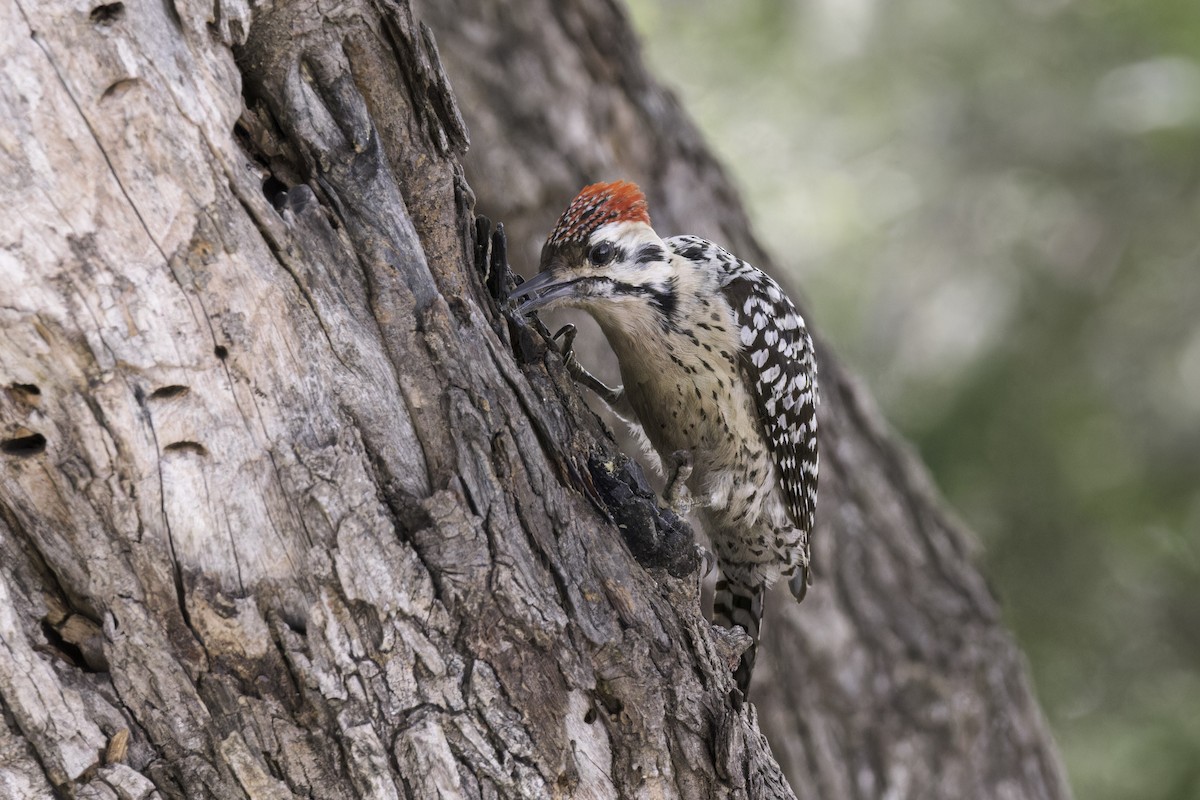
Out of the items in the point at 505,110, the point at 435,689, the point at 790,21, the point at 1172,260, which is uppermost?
the point at 790,21

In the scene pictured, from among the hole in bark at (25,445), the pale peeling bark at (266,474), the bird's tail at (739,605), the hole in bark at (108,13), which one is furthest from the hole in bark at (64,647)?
the bird's tail at (739,605)

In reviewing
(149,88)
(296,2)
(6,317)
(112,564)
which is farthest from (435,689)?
(296,2)

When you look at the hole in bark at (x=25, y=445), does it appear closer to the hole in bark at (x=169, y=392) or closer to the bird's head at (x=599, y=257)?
the hole in bark at (x=169, y=392)

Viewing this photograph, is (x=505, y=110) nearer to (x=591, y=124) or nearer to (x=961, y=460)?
(x=591, y=124)

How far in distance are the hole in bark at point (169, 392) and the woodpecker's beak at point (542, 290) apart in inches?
45.0

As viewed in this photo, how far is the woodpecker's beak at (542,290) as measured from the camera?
310 centimetres

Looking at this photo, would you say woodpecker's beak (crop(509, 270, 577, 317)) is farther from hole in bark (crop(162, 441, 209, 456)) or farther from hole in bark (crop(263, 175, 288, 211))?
hole in bark (crop(162, 441, 209, 456))

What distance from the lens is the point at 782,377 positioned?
3775 mm

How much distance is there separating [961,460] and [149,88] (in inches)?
206

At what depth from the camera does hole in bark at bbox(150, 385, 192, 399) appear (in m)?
2.01

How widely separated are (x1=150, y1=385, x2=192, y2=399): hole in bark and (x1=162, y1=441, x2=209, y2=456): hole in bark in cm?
9

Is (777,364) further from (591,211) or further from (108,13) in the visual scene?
(108,13)

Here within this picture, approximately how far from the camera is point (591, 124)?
433 centimetres

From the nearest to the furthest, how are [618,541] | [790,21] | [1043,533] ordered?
[618,541] → [1043,533] → [790,21]
